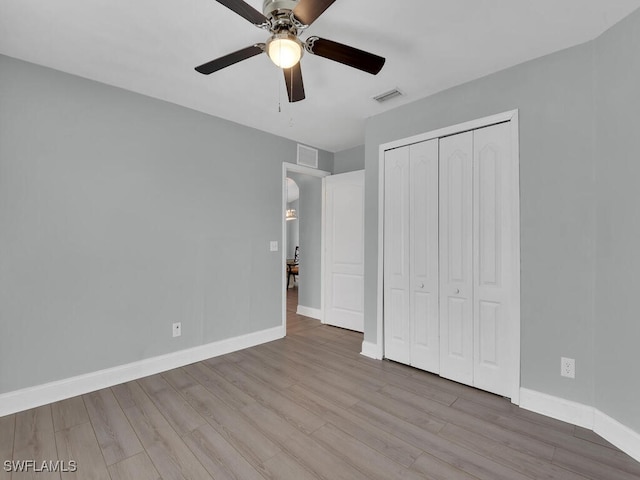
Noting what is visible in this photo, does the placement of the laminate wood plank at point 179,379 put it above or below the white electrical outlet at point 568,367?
below

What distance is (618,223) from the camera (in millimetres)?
1919

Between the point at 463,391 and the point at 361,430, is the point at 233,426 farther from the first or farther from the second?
the point at 463,391

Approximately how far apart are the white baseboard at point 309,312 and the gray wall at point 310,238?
0.16 feet

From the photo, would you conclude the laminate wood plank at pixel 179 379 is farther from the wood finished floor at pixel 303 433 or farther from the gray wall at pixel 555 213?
the gray wall at pixel 555 213

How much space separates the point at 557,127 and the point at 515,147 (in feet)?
0.91

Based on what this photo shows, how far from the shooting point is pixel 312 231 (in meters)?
4.93

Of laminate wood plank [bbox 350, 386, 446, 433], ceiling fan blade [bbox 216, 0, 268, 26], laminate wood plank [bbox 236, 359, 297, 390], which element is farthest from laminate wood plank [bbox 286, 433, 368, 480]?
ceiling fan blade [bbox 216, 0, 268, 26]

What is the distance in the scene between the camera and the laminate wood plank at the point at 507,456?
5.42 ft

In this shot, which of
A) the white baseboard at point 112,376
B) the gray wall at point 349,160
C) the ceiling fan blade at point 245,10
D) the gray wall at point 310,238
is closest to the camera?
the ceiling fan blade at point 245,10

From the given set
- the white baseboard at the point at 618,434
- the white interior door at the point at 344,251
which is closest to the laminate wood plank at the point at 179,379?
the white interior door at the point at 344,251

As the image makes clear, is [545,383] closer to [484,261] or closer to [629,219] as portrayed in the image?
[484,261]

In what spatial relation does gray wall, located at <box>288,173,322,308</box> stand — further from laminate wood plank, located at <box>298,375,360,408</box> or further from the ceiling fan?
the ceiling fan

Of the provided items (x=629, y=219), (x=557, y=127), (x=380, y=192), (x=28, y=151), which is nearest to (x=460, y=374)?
(x=629, y=219)

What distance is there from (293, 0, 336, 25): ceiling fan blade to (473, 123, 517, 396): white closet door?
177cm
